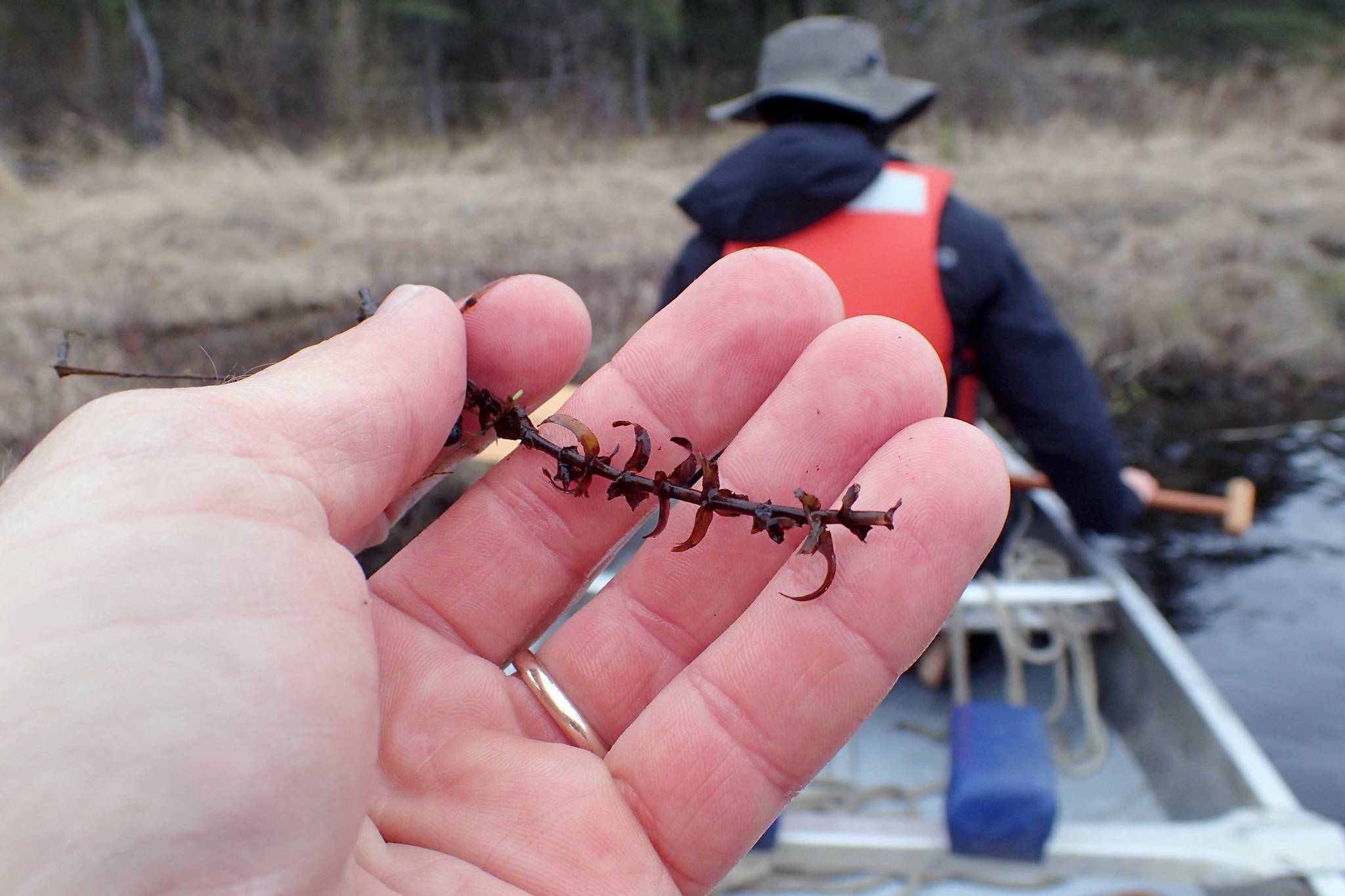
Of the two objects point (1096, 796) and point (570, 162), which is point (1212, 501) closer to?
point (1096, 796)

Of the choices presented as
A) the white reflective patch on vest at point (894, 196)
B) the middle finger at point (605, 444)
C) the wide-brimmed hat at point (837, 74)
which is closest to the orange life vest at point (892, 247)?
the white reflective patch on vest at point (894, 196)

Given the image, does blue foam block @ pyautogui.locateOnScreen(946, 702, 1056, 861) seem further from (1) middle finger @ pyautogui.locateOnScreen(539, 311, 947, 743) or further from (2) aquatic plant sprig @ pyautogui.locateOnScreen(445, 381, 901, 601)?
(2) aquatic plant sprig @ pyautogui.locateOnScreen(445, 381, 901, 601)

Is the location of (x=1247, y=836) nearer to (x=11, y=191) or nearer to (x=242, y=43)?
(x=11, y=191)

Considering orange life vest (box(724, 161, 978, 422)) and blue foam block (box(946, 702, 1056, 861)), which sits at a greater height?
orange life vest (box(724, 161, 978, 422))

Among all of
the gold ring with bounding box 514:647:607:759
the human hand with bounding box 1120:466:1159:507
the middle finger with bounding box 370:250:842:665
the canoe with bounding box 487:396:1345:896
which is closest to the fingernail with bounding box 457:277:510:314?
the middle finger with bounding box 370:250:842:665

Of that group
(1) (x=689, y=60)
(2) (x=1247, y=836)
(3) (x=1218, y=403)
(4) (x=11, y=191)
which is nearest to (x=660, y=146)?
(1) (x=689, y=60)

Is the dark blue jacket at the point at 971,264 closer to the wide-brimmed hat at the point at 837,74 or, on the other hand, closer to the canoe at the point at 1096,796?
the wide-brimmed hat at the point at 837,74
